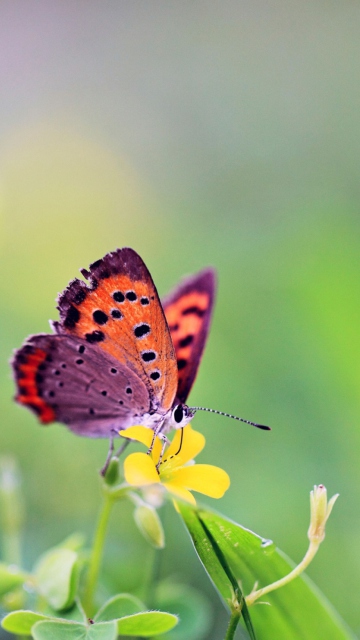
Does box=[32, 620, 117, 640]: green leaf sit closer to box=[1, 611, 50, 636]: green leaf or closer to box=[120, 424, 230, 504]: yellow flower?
box=[1, 611, 50, 636]: green leaf

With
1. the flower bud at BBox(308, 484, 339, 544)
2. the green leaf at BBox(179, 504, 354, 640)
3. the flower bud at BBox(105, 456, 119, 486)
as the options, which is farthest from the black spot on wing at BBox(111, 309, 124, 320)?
the flower bud at BBox(308, 484, 339, 544)

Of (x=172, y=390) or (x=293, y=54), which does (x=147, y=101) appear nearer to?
(x=293, y=54)

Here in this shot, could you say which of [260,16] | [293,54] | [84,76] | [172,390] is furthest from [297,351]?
[260,16]

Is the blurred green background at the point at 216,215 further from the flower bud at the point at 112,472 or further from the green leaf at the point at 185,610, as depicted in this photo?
the flower bud at the point at 112,472

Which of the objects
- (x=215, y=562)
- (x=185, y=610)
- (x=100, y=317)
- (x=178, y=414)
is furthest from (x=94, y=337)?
(x=185, y=610)

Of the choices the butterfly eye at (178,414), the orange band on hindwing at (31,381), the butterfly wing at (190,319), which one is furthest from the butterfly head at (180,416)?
the orange band on hindwing at (31,381)

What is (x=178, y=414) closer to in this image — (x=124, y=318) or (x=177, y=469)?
(x=177, y=469)
